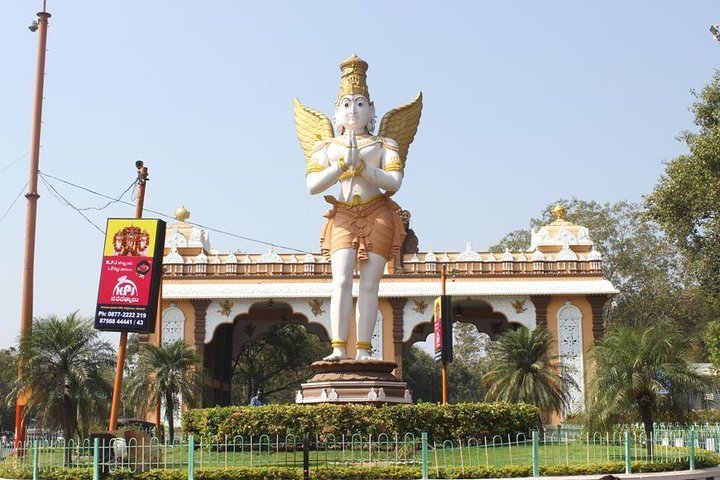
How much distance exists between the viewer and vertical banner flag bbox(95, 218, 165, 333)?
1516cm

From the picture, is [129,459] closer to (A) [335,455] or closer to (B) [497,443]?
(A) [335,455]

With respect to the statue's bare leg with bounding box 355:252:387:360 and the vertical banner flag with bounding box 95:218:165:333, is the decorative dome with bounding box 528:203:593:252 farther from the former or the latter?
the vertical banner flag with bounding box 95:218:165:333

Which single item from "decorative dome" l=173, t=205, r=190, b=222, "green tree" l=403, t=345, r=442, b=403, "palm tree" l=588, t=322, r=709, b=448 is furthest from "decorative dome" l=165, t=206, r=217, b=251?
"green tree" l=403, t=345, r=442, b=403

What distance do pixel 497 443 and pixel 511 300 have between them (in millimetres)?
16385

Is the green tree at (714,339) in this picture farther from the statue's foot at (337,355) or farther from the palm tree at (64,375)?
the palm tree at (64,375)

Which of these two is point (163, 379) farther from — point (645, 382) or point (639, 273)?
Result: point (639, 273)

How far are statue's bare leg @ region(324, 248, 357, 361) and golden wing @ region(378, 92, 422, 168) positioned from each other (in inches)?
93.7

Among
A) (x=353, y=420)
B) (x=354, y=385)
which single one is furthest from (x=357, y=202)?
(x=353, y=420)

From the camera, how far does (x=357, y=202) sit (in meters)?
18.8

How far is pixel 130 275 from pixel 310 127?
621cm

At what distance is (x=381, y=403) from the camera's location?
18.1 m

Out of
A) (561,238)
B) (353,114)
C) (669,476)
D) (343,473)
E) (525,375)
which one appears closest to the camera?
(343,473)

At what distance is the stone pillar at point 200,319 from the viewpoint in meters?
33.5

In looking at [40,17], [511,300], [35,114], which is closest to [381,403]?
[35,114]
